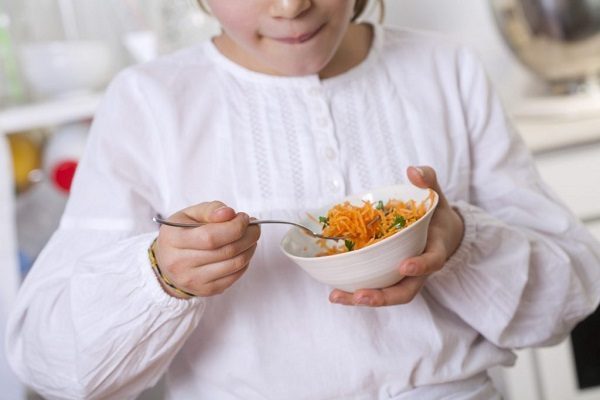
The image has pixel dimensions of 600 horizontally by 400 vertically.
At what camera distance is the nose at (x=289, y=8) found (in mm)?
847

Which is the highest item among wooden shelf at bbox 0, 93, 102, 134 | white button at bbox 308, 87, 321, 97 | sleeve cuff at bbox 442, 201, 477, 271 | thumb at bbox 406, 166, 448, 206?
white button at bbox 308, 87, 321, 97

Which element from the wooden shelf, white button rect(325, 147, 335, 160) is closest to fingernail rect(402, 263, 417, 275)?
white button rect(325, 147, 335, 160)

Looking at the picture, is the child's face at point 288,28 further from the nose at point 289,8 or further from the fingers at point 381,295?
the fingers at point 381,295

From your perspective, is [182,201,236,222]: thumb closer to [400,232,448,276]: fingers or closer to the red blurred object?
[400,232,448,276]: fingers

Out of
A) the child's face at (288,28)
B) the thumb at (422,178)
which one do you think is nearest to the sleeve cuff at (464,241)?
the thumb at (422,178)

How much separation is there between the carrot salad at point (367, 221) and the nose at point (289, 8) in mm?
186

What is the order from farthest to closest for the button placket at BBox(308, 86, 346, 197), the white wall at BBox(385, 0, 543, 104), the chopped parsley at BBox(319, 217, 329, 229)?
the white wall at BBox(385, 0, 543, 104) < the button placket at BBox(308, 86, 346, 197) < the chopped parsley at BBox(319, 217, 329, 229)

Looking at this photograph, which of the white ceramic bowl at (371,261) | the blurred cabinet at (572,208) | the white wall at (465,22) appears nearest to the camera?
the white ceramic bowl at (371,261)

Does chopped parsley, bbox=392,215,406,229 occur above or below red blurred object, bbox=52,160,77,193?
above

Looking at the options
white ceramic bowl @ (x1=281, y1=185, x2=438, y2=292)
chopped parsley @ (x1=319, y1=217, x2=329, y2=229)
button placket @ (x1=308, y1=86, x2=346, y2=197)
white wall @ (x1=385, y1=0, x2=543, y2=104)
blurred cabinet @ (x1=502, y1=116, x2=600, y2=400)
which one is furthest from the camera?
white wall @ (x1=385, y1=0, x2=543, y2=104)

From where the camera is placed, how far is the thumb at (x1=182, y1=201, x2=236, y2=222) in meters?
0.74

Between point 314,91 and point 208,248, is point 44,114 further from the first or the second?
point 208,248

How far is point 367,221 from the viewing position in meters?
0.81

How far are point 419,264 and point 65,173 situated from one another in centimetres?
90
